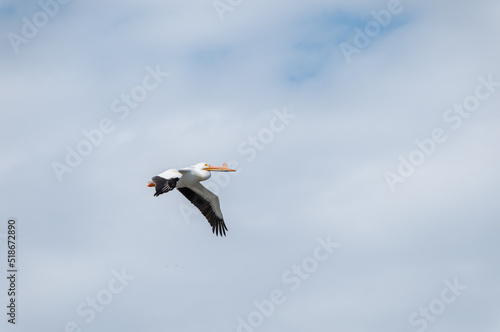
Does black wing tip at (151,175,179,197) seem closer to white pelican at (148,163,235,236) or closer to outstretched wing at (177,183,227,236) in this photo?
white pelican at (148,163,235,236)

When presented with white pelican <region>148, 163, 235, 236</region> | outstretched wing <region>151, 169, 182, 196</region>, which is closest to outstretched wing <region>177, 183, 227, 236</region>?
white pelican <region>148, 163, 235, 236</region>

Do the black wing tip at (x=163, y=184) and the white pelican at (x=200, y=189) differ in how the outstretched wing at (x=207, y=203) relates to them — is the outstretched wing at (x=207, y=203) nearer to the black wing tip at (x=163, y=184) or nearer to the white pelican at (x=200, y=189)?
the white pelican at (x=200, y=189)

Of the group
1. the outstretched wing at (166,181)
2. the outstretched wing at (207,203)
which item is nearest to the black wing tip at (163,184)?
the outstretched wing at (166,181)

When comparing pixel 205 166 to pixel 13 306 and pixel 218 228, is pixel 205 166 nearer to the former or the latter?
pixel 218 228

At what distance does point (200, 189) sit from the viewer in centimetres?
3816

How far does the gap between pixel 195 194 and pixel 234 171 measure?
5.57ft

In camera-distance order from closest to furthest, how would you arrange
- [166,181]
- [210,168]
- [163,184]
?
[163,184] < [166,181] < [210,168]

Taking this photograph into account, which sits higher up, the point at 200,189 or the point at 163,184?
the point at 200,189

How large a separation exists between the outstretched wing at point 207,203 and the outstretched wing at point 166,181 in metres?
2.55

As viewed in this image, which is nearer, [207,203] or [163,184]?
[163,184]

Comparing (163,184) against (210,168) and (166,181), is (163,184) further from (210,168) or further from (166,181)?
(210,168)

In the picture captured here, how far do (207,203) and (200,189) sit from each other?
708 millimetres

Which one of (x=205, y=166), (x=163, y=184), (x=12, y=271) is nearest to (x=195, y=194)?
(x=205, y=166)

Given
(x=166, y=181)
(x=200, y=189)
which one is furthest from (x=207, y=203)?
(x=166, y=181)
